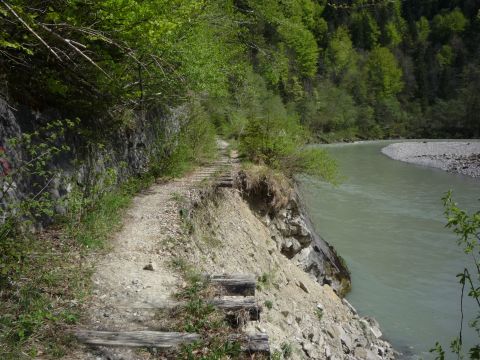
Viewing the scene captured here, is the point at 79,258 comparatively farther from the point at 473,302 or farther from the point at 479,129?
the point at 479,129

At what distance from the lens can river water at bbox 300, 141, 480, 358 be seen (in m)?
10.1

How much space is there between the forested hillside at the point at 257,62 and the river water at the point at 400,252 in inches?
188

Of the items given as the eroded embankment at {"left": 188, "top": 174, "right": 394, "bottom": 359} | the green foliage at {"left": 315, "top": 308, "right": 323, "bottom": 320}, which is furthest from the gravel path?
the green foliage at {"left": 315, "top": 308, "right": 323, "bottom": 320}

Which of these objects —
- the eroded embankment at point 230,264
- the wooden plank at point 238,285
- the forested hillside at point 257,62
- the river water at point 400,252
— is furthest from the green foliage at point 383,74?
the wooden plank at point 238,285

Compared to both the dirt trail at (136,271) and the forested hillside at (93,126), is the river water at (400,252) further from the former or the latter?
the dirt trail at (136,271)

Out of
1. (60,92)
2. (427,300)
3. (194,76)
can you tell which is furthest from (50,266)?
(427,300)

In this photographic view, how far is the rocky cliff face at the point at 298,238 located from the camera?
10.2 metres

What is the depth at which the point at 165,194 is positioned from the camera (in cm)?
829

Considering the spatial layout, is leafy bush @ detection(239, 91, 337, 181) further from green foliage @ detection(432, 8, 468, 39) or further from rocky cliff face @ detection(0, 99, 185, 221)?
green foliage @ detection(432, 8, 468, 39)

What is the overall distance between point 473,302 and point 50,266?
10852 millimetres

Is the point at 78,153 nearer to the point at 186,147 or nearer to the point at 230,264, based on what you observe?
the point at 230,264

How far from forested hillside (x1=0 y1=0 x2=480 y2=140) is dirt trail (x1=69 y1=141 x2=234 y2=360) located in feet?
6.18

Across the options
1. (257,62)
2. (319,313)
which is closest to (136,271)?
(319,313)

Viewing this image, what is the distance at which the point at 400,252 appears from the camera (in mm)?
14281
